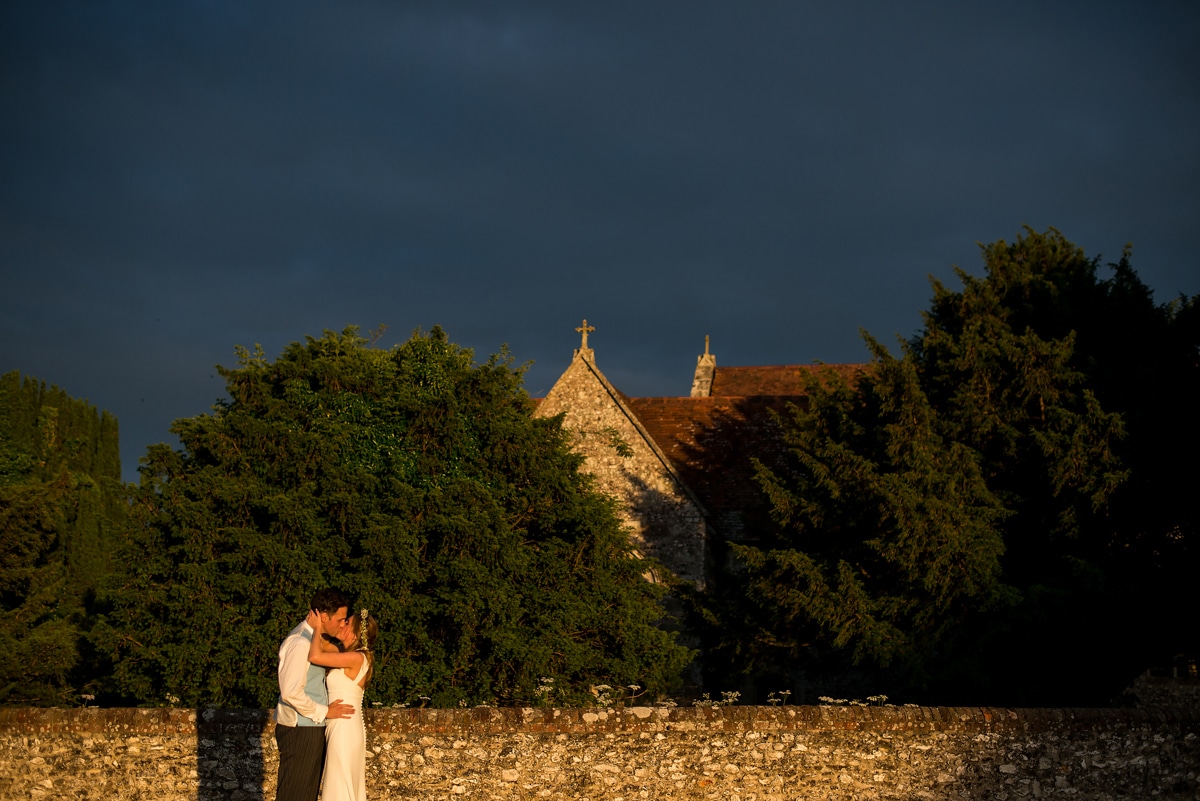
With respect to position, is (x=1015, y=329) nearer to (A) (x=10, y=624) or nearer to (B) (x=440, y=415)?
(B) (x=440, y=415)

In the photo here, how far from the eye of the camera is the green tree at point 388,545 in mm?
17188

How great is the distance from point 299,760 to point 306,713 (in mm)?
367

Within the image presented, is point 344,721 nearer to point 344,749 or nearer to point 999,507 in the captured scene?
point 344,749

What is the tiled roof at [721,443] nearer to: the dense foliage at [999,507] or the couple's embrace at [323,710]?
the dense foliage at [999,507]

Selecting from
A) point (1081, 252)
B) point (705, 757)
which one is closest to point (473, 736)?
point (705, 757)

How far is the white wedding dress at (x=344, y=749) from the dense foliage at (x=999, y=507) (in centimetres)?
1129

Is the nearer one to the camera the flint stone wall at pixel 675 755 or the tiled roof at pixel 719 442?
the flint stone wall at pixel 675 755

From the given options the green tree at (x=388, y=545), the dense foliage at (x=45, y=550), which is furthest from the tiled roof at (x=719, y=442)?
the dense foliage at (x=45, y=550)

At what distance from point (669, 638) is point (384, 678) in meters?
4.68

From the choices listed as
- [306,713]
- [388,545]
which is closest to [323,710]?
[306,713]

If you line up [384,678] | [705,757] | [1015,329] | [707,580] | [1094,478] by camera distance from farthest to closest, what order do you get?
1. [707,580]
2. [1015,329]
3. [1094,478]
4. [384,678]
5. [705,757]

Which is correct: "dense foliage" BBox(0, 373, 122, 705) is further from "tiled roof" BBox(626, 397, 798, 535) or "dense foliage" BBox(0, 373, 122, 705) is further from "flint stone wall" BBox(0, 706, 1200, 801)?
"tiled roof" BBox(626, 397, 798, 535)

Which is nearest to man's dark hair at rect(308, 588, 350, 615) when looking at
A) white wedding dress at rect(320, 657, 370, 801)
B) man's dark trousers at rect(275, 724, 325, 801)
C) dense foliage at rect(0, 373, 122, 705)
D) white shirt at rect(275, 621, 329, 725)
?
white shirt at rect(275, 621, 329, 725)

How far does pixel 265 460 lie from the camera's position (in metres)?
18.4
